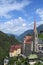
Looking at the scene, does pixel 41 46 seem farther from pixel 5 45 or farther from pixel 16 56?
pixel 5 45

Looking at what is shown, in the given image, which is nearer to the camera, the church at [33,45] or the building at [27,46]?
the church at [33,45]

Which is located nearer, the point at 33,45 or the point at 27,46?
the point at 33,45

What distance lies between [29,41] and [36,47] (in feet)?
5.87

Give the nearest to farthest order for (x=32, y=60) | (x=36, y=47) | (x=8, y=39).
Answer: (x=32, y=60), (x=36, y=47), (x=8, y=39)

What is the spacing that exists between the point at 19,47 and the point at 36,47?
444 cm

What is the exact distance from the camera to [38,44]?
136ft

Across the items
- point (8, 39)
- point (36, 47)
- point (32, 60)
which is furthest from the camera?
point (8, 39)

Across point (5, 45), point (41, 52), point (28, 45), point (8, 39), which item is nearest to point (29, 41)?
point (28, 45)

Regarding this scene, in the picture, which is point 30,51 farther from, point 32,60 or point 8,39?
point 8,39

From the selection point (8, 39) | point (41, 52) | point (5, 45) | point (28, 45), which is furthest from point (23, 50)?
point (8, 39)

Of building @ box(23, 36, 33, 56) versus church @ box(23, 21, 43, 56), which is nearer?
church @ box(23, 21, 43, 56)

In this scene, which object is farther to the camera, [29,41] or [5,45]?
[5,45]

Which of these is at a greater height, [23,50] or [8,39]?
[8,39]

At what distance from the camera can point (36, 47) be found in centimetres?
4081
